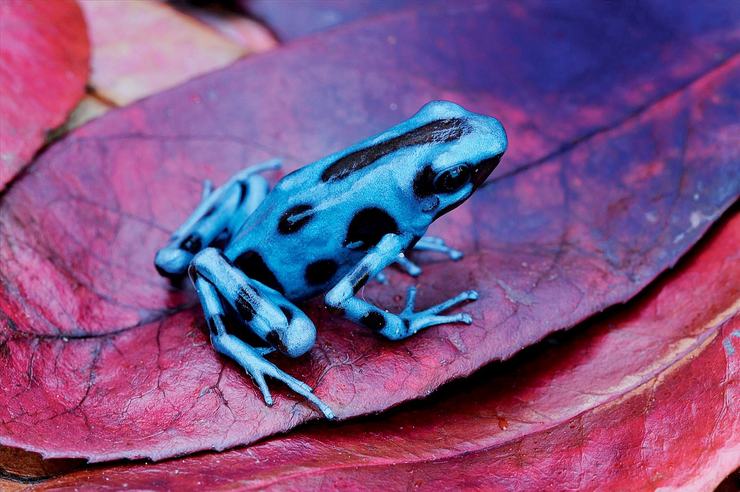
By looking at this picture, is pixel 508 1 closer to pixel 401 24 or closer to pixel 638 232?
pixel 401 24

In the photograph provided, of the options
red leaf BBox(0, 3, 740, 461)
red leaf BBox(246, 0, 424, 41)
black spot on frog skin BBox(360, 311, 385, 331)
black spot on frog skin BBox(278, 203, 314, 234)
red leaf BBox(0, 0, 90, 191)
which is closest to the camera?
red leaf BBox(0, 3, 740, 461)

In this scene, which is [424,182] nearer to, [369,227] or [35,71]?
[369,227]

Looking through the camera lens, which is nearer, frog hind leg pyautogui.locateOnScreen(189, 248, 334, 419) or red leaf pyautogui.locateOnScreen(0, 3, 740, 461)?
red leaf pyautogui.locateOnScreen(0, 3, 740, 461)

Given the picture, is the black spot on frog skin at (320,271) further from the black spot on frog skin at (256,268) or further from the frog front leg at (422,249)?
the frog front leg at (422,249)

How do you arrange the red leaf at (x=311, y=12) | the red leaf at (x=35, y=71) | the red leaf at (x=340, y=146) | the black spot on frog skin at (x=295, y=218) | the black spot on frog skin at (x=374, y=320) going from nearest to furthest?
the red leaf at (x=340, y=146) → the black spot on frog skin at (x=374, y=320) → the black spot on frog skin at (x=295, y=218) → the red leaf at (x=35, y=71) → the red leaf at (x=311, y=12)

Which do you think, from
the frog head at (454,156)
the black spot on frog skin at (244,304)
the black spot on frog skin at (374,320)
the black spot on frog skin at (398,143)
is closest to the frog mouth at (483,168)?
the frog head at (454,156)

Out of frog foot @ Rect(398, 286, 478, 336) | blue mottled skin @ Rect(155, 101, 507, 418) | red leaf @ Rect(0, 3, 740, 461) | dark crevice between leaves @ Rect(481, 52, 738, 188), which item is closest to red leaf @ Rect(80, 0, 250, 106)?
red leaf @ Rect(0, 3, 740, 461)

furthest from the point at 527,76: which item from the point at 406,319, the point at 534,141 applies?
the point at 406,319

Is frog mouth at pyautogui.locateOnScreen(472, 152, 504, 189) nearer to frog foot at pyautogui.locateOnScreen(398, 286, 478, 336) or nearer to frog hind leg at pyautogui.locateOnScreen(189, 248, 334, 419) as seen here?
frog foot at pyautogui.locateOnScreen(398, 286, 478, 336)
